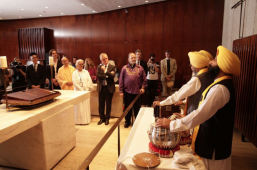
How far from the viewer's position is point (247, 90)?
3.01 metres

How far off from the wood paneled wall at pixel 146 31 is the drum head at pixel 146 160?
19.0 feet

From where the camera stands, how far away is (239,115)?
3.30 metres

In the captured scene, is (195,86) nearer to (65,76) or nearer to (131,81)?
(131,81)

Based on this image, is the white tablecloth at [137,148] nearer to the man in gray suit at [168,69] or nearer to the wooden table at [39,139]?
the wooden table at [39,139]

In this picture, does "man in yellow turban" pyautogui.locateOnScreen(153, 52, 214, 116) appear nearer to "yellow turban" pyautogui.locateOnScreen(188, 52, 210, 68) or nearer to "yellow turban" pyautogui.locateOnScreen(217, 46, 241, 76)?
"yellow turban" pyautogui.locateOnScreen(188, 52, 210, 68)

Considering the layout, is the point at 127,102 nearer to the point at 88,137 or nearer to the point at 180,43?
the point at 88,137

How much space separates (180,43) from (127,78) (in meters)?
4.75

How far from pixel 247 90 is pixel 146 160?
7.92 feet

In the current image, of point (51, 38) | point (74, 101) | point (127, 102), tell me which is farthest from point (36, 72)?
point (51, 38)

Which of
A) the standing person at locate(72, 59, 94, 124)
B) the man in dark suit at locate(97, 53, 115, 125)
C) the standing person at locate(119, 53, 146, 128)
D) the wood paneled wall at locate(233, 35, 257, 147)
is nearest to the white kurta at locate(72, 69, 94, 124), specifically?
the standing person at locate(72, 59, 94, 124)

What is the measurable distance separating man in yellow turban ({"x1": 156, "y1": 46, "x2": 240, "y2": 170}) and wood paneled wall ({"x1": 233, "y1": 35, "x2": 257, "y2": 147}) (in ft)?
5.29

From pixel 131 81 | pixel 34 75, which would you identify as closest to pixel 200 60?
pixel 131 81

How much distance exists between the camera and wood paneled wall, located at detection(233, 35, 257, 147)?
2.75 meters

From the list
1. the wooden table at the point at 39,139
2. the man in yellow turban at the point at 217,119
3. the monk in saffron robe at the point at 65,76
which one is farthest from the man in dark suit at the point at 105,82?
the man in yellow turban at the point at 217,119
